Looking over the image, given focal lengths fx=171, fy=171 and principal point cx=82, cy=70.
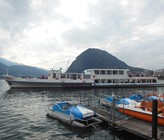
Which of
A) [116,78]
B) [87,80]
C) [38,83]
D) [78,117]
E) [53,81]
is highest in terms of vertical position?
[116,78]

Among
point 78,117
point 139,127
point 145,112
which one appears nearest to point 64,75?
point 78,117

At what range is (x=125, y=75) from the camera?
190 feet

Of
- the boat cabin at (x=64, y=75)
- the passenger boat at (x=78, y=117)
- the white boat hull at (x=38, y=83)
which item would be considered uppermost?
the boat cabin at (x=64, y=75)

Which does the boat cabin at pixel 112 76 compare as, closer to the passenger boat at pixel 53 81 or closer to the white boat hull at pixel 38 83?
the passenger boat at pixel 53 81

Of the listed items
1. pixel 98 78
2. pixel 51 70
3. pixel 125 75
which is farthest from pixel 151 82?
pixel 51 70

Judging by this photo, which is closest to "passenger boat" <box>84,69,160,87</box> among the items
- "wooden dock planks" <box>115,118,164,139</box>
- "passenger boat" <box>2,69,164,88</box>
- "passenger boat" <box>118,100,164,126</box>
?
"passenger boat" <box>2,69,164,88</box>

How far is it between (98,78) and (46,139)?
43.7 m

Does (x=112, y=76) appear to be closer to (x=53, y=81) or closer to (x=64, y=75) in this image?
(x=64, y=75)

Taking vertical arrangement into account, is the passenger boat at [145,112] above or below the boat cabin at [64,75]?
below

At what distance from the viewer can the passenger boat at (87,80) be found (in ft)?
160

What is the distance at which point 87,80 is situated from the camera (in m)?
52.8

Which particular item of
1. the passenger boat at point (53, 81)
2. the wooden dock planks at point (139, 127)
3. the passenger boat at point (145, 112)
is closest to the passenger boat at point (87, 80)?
the passenger boat at point (53, 81)

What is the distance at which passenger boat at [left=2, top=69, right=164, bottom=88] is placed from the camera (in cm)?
4878

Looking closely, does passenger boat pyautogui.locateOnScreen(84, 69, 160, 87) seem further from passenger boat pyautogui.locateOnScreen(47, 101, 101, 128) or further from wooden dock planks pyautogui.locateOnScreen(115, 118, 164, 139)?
wooden dock planks pyautogui.locateOnScreen(115, 118, 164, 139)
